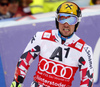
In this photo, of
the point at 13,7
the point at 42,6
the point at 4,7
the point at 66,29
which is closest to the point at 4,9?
the point at 4,7

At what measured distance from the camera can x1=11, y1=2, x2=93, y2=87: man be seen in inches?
107

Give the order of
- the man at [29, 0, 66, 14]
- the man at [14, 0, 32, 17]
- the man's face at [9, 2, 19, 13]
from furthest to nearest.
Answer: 1. the man's face at [9, 2, 19, 13]
2. the man at [14, 0, 32, 17]
3. the man at [29, 0, 66, 14]

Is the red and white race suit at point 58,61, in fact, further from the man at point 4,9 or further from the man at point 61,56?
the man at point 4,9

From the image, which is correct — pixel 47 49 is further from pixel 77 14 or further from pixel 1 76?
pixel 1 76

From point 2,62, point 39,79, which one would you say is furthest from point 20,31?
point 39,79

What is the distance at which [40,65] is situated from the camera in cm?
281

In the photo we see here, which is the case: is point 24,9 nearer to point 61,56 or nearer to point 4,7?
point 4,7

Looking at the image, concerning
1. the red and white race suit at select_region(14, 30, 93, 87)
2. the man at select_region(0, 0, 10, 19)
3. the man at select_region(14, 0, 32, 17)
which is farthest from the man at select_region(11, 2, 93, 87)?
the man at select_region(0, 0, 10, 19)

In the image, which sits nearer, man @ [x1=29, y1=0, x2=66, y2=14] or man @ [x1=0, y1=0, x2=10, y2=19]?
man @ [x1=29, y1=0, x2=66, y2=14]

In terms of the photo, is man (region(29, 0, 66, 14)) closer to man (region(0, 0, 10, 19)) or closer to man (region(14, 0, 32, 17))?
man (region(14, 0, 32, 17))

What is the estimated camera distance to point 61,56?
278 centimetres

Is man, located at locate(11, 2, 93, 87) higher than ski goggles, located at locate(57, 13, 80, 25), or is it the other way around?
ski goggles, located at locate(57, 13, 80, 25)

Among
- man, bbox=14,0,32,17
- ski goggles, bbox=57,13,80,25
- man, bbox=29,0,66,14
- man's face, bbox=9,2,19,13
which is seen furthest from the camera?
man's face, bbox=9,2,19,13

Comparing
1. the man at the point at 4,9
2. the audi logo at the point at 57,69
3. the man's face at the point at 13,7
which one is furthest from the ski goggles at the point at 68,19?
the man's face at the point at 13,7
